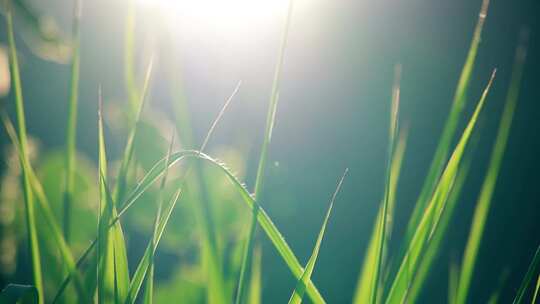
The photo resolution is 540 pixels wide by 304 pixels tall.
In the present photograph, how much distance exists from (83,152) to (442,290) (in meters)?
1.04

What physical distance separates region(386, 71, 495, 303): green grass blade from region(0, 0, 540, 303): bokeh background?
2.55 feet

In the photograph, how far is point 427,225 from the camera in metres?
0.36

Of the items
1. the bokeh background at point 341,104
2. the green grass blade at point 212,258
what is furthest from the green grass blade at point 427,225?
the bokeh background at point 341,104

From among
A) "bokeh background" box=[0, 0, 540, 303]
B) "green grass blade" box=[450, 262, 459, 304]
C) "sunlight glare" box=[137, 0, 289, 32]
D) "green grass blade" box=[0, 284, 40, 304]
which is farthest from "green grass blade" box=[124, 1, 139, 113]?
"bokeh background" box=[0, 0, 540, 303]

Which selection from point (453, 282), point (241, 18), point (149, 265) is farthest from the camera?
point (241, 18)

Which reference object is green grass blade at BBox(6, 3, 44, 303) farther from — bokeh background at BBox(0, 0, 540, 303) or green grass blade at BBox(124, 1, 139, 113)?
bokeh background at BBox(0, 0, 540, 303)

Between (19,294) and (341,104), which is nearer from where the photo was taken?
(19,294)

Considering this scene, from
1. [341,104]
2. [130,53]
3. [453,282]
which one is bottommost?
[453,282]

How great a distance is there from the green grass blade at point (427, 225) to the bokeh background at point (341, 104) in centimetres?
78

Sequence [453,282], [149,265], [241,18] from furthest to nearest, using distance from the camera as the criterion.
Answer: [241,18], [453,282], [149,265]

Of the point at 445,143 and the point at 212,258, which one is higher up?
the point at 445,143

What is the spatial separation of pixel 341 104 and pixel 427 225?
991 mm

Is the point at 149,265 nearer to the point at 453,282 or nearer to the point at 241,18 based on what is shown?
the point at 453,282

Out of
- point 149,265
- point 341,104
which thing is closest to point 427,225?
point 149,265
